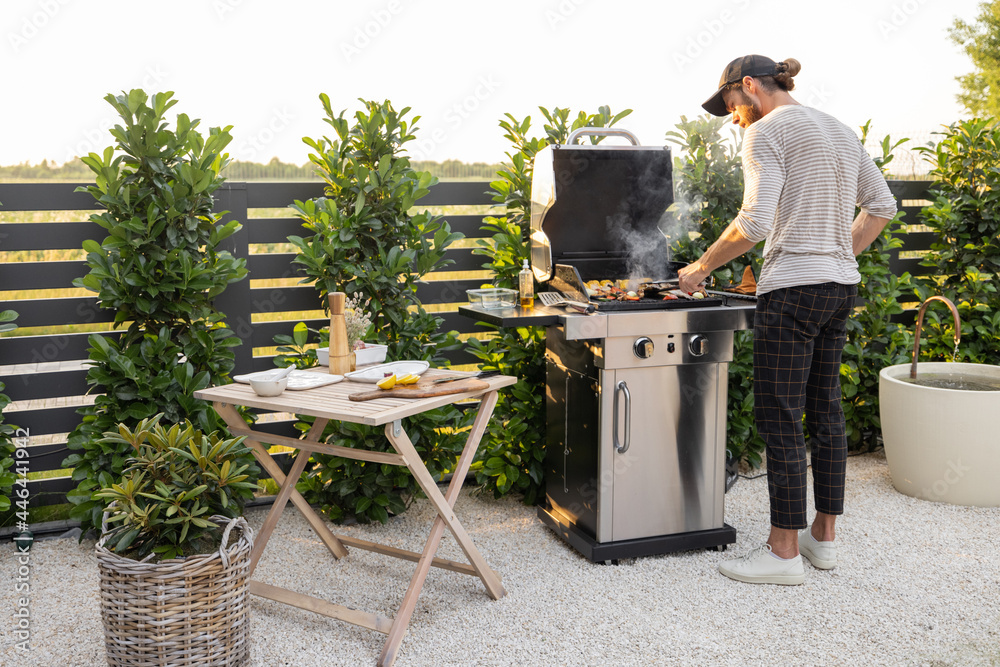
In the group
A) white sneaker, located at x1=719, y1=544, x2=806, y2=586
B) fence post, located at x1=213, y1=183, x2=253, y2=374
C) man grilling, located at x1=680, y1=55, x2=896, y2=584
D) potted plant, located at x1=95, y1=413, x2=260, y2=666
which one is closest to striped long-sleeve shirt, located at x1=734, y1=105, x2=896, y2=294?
man grilling, located at x1=680, y1=55, x2=896, y2=584

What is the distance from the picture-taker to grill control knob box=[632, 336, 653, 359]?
8.96 feet

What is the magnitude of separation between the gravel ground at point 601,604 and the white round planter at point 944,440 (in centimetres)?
19

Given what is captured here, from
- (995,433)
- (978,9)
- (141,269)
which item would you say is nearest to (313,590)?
(141,269)

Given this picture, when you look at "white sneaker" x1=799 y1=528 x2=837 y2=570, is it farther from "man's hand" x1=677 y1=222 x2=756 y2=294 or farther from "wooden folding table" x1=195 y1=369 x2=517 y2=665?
"wooden folding table" x1=195 y1=369 x2=517 y2=665

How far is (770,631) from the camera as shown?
2359 millimetres

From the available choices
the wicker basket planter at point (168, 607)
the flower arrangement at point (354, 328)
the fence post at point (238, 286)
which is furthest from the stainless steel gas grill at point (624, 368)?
the wicker basket planter at point (168, 607)

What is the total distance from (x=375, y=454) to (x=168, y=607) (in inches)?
27.3

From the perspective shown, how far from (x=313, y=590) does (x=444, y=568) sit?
500mm

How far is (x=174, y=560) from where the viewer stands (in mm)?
1943

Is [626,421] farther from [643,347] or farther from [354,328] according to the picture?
[354,328]

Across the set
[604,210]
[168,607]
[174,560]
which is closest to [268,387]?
[174,560]

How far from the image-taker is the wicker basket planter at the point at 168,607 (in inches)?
75.9

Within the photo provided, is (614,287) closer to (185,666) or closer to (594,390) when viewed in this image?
(594,390)

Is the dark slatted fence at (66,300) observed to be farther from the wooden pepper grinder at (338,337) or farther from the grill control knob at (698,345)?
the grill control knob at (698,345)
